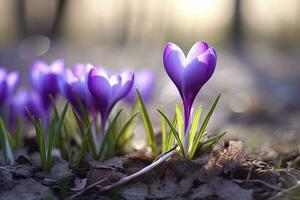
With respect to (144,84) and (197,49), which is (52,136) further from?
(144,84)

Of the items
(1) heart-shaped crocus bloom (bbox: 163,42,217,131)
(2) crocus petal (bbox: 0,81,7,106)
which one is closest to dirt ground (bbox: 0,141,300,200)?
(1) heart-shaped crocus bloom (bbox: 163,42,217,131)

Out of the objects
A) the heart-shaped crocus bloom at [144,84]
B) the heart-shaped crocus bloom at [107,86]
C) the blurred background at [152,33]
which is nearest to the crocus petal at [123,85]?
the heart-shaped crocus bloom at [107,86]

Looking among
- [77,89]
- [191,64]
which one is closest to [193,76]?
[191,64]

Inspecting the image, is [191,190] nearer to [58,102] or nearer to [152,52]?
[58,102]

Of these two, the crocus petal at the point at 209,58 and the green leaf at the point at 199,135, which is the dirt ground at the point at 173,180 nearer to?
the green leaf at the point at 199,135

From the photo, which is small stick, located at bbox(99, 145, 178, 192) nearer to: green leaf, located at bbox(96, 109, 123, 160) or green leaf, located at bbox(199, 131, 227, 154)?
green leaf, located at bbox(199, 131, 227, 154)

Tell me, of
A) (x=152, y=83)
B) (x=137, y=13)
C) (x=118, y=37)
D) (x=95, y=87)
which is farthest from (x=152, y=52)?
(x=95, y=87)

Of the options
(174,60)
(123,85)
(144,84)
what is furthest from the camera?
(144,84)
